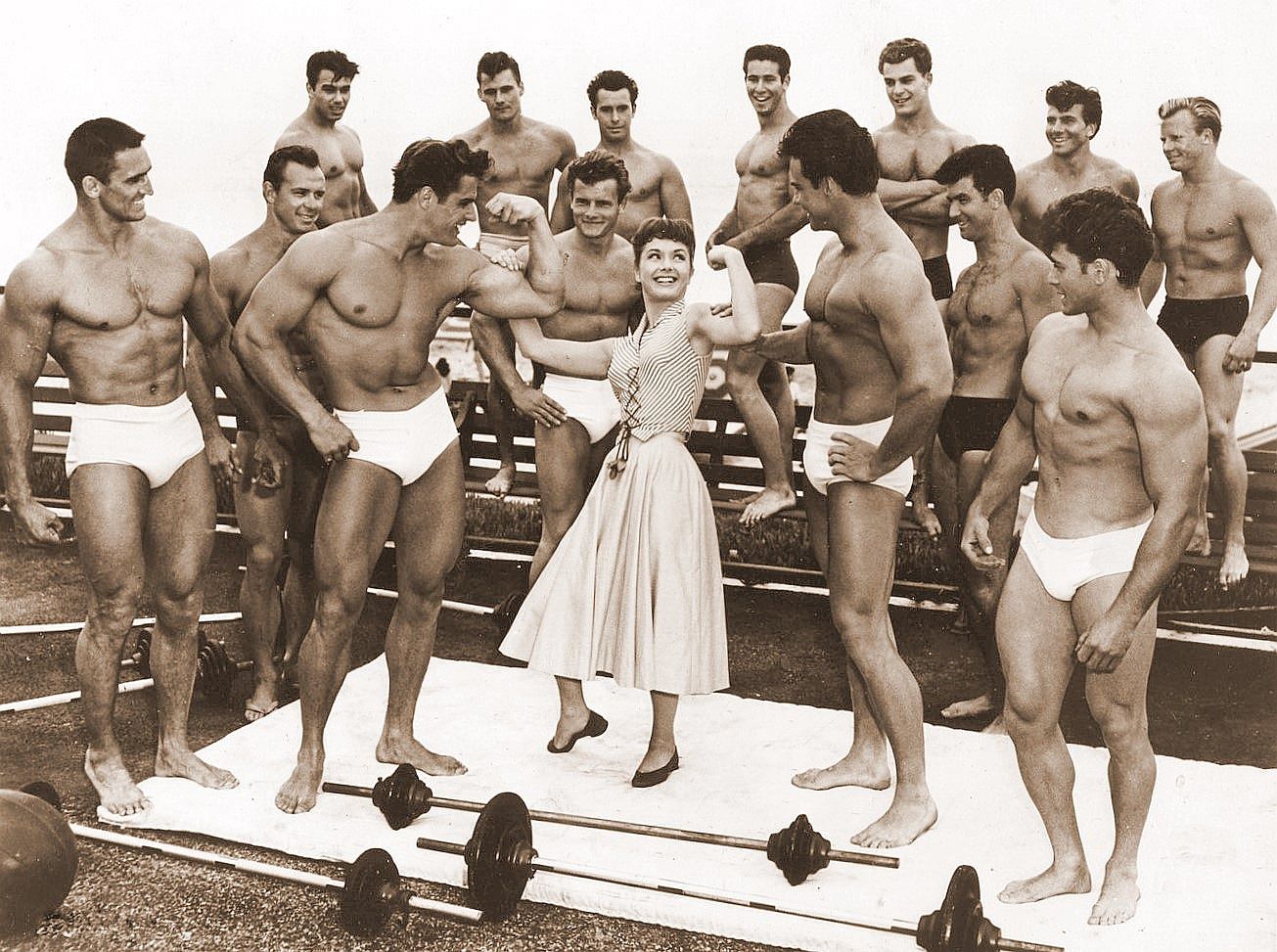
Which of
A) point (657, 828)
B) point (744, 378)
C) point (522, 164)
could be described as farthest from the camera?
point (522, 164)

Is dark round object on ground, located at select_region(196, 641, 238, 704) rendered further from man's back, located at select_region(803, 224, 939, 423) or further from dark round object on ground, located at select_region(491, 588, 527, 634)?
man's back, located at select_region(803, 224, 939, 423)

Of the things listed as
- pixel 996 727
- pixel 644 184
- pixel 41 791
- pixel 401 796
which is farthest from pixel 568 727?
pixel 644 184

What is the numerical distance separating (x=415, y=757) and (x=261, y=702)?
1.13 meters

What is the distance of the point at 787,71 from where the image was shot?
743 cm

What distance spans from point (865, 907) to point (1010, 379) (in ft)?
8.61

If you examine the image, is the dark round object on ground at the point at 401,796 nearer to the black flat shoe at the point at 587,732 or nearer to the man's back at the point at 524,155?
the black flat shoe at the point at 587,732

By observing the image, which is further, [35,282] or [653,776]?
[653,776]

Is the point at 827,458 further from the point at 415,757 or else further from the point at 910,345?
the point at 415,757

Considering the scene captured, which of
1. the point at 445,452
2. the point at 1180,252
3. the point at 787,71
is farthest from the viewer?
the point at 787,71

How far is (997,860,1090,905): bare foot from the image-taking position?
4359 millimetres

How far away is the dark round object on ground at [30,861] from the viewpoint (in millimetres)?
4141

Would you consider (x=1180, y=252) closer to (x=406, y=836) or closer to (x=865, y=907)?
(x=865, y=907)

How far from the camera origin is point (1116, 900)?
423 centimetres

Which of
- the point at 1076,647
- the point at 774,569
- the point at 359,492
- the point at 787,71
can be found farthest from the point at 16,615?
the point at 1076,647
